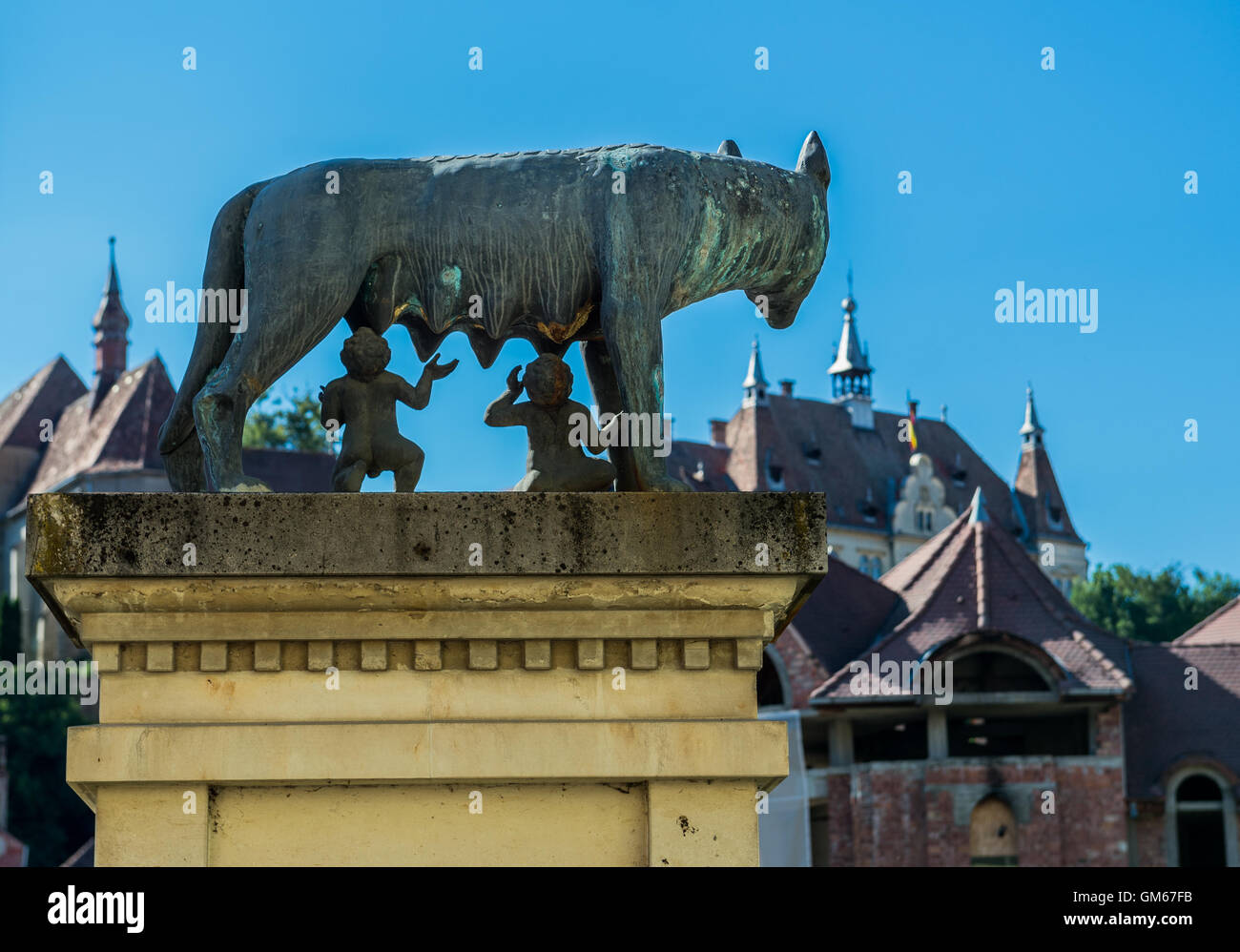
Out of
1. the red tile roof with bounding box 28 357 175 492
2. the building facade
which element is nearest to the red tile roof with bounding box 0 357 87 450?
the red tile roof with bounding box 28 357 175 492

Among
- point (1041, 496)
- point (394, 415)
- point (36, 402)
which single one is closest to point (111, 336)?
point (36, 402)

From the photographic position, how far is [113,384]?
99.1 m

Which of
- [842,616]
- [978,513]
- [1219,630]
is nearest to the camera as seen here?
[978,513]

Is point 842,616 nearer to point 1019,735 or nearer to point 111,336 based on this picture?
point 1019,735

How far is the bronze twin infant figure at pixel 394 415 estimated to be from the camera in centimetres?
605

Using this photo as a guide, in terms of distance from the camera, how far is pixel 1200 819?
49844 millimetres

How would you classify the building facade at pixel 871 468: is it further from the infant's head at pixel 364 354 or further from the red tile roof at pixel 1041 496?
the infant's head at pixel 364 354

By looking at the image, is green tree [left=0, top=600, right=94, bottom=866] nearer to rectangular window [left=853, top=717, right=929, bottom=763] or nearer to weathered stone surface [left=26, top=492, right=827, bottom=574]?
rectangular window [left=853, top=717, right=929, bottom=763]

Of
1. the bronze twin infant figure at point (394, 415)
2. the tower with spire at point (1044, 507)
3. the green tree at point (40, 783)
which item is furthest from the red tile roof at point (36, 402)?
the bronze twin infant figure at point (394, 415)

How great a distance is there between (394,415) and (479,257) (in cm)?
65

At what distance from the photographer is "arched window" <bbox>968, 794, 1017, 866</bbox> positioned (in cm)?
4862

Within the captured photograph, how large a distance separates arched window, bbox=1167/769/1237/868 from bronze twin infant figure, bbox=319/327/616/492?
4578 cm
